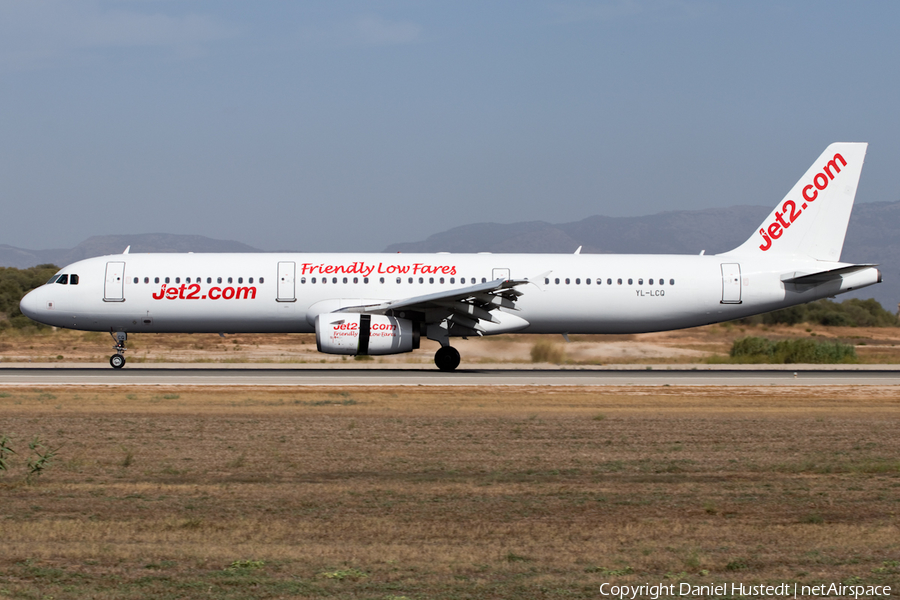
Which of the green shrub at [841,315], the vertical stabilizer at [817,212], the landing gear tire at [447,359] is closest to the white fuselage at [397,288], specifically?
the vertical stabilizer at [817,212]

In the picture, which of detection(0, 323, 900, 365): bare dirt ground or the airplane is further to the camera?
detection(0, 323, 900, 365): bare dirt ground

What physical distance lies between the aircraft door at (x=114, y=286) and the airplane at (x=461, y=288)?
4 centimetres

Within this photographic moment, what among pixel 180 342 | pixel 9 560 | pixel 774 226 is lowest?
pixel 9 560

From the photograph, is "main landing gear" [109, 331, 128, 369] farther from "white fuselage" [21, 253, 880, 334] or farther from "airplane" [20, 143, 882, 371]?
"white fuselage" [21, 253, 880, 334]

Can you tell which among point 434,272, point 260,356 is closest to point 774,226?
point 434,272

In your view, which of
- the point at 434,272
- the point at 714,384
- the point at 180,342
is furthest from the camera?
the point at 180,342

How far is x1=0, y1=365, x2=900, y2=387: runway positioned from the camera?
23577 mm

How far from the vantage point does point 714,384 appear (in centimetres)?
2419

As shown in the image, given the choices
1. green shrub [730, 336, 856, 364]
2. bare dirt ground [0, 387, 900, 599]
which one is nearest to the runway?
bare dirt ground [0, 387, 900, 599]

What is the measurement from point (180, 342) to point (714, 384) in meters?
30.9

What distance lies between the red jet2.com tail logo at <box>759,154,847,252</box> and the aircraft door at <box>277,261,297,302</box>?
1482 cm

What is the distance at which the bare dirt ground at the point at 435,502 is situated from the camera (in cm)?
696

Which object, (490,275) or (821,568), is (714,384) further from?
(821,568)

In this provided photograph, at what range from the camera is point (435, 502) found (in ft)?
31.1
